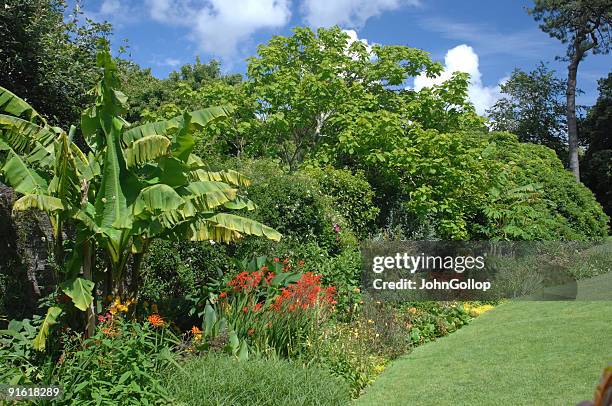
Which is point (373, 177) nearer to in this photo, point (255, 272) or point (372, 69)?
point (372, 69)

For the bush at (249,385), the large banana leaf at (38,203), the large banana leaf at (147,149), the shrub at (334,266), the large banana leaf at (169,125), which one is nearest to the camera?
the bush at (249,385)

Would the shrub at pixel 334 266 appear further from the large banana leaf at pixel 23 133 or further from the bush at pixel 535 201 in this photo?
the bush at pixel 535 201

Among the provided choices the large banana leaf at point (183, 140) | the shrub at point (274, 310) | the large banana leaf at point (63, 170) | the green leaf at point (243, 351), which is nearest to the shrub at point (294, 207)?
the shrub at point (274, 310)

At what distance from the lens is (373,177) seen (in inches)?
563

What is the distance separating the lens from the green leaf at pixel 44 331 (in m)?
5.83

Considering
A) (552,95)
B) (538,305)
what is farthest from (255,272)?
(552,95)

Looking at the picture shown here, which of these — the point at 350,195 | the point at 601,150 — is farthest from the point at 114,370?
the point at 601,150

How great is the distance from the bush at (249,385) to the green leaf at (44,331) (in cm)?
137

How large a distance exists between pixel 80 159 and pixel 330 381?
384 centimetres

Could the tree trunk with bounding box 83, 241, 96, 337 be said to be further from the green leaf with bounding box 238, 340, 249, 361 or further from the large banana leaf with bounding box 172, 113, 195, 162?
the green leaf with bounding box 238, 340, 249, 361

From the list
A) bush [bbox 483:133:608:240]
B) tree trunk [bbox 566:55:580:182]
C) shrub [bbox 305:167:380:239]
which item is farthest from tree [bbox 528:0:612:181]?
shrub [bbox 305:167:380:239]

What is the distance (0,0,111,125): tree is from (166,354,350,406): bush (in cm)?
874

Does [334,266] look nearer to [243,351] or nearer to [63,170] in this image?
[243,351]

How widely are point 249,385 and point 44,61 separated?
10223 mm
